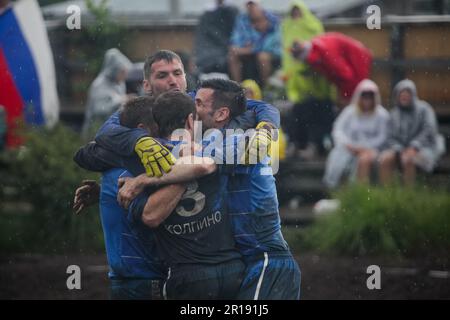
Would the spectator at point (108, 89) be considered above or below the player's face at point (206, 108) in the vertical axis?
above

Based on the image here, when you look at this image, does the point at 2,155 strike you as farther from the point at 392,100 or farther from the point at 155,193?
the point at 155,193

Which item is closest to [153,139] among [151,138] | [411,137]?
[151,138]

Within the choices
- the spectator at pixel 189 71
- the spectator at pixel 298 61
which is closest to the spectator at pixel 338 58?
the spectator at pixel 298 61

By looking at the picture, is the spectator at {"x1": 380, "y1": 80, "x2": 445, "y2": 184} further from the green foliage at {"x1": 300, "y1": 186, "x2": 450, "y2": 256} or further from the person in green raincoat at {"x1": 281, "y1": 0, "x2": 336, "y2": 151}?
the person in green raincoat at {"x1": 281, "y1": 0, "x2": 336, "y2": 151}

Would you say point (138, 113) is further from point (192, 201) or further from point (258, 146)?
point (258, 146)

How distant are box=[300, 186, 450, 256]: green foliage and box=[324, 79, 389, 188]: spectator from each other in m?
0.47

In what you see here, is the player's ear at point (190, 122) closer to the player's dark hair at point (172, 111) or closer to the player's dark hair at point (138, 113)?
the player's dark hair at point (172, 111)

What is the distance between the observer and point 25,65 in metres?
8.20

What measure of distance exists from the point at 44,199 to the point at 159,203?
14.1 ft

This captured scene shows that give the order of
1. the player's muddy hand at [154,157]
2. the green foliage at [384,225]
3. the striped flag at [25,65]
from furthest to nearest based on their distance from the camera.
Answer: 1. the green foliage at [384,225]
2. the striped flag at [25,65]
3. the player's muddy hand at [154,157]

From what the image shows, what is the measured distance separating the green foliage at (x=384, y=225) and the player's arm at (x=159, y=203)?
3.81m

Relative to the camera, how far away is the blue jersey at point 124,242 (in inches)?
210

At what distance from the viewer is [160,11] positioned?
1151 cm
